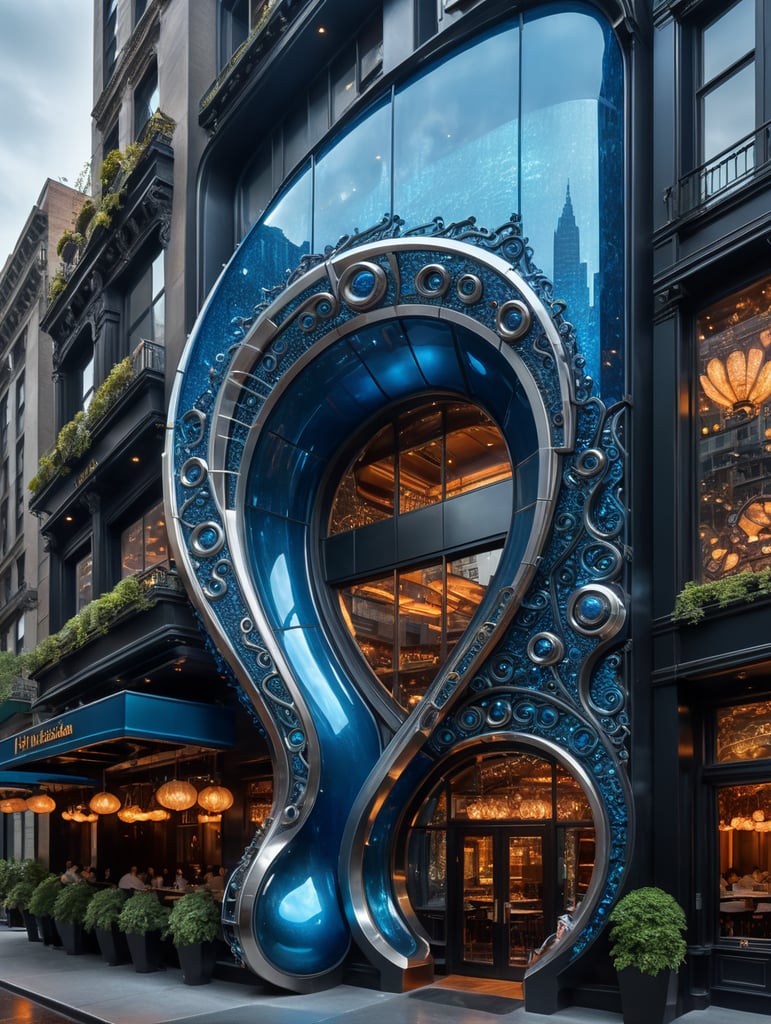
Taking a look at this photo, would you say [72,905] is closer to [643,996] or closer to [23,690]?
[643,996]

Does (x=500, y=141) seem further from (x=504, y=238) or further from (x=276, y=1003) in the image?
(x=276, y=1003)

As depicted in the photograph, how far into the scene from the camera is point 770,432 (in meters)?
14.8

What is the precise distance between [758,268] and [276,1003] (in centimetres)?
1279

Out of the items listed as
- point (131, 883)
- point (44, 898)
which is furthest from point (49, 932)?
point (131, 883)

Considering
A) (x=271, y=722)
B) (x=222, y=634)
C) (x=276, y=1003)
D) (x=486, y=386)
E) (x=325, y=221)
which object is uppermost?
(x=325, y=221)

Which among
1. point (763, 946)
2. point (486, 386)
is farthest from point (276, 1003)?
point (486, 386)

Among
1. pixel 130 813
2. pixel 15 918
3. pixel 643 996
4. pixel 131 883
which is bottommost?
pixel 15 918

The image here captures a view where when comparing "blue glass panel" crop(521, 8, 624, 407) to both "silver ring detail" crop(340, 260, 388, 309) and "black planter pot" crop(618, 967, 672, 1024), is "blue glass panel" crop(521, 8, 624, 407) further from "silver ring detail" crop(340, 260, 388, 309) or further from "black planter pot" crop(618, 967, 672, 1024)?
"black planter pot" crop(618, 967, 672, 1024)

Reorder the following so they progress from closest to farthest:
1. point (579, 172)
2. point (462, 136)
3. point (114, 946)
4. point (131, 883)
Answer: point (579, 172)
point (462, 136)
point (114, 946)
point (131, 883)

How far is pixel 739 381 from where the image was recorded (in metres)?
15.3

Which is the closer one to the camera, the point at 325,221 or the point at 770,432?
the point at 770,432

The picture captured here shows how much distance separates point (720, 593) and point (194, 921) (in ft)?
35.0

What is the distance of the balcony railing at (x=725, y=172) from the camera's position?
590 inches

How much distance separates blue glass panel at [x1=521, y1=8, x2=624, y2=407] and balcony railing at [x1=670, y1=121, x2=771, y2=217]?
3.27ft
